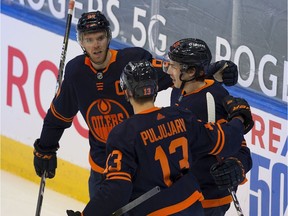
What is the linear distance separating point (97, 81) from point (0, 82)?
2.22 meters

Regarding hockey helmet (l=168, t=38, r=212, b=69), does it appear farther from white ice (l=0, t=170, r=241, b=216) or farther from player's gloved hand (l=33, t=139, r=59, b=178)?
white ice (l=0, t=170, r=241, b=216)

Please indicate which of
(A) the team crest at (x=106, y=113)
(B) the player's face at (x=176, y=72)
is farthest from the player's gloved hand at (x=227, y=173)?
(A) the team crest at (x=106, y=113)

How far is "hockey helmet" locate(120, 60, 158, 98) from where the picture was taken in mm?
3299

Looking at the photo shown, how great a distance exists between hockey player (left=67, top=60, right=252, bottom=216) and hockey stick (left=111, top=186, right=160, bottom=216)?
2 centimetres

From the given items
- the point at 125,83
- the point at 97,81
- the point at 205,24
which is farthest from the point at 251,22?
the point at 125,83

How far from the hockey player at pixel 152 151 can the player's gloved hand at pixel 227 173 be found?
0.19 metres

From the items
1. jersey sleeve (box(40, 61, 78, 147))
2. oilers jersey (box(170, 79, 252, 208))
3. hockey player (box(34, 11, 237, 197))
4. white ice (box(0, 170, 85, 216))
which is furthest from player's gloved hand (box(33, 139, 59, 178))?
white ice (box(0, 170, 85, 216))

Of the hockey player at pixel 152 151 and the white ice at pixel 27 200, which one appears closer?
the hockey player at pixel 152 151

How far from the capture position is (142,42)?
5.29 metres

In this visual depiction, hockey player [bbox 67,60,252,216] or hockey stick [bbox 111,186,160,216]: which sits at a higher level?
hockey player [bbox 67,60,252,216]

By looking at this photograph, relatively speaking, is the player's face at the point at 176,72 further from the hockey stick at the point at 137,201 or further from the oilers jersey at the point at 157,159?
the hockey stick at the point at 137,201

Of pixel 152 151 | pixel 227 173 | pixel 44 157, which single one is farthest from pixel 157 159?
pixel 44 157

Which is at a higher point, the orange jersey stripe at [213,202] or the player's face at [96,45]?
the player's face at [96,45]

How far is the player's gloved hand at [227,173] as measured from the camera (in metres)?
3.63
